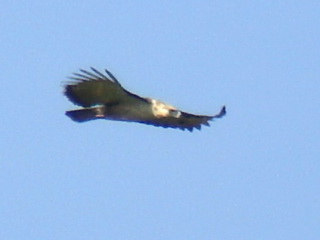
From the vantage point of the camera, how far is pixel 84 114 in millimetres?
22500

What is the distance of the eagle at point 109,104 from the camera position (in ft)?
73.3

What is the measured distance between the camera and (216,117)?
22.7m

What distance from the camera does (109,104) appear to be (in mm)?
22609

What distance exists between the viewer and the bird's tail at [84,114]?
22438mm

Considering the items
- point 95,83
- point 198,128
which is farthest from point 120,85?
point 198,128

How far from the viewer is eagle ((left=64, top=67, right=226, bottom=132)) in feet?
73.3

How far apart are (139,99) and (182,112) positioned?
917mm

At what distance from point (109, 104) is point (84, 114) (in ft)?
1.43

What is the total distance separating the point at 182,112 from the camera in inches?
904

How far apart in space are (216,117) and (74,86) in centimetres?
231

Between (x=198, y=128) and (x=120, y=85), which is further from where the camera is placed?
(x=198, y=128)

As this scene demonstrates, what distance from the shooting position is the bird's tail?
22438mm

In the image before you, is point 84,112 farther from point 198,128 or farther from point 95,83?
point 198,128

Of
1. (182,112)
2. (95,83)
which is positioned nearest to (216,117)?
→ (182,112)
